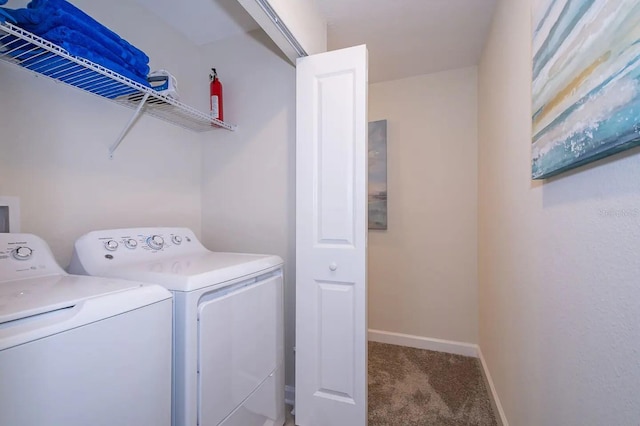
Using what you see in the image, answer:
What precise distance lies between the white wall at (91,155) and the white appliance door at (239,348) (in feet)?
2.91

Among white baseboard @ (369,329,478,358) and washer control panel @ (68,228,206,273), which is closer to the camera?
washer control panel @ (68,228,206,273)

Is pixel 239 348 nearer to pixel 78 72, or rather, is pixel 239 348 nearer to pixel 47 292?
pixel 47 292

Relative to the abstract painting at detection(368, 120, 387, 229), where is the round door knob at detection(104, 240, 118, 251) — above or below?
below

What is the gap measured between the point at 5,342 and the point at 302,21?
1709 millimetres

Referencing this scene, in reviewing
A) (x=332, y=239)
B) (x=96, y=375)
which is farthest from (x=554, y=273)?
(x=96, y=375)

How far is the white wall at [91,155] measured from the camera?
3.89 ft

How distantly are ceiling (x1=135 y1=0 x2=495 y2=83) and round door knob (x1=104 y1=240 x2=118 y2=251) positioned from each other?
1.45m

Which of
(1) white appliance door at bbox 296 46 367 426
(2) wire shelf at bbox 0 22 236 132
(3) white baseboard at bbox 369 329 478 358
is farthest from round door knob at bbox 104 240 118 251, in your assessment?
(3) white baseboard at bbox 369 329 478 358

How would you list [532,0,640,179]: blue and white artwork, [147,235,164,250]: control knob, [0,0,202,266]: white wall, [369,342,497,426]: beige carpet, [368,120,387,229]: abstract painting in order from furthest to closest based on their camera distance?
[368,120,387,229]: abstract painting, [369,342,497,426]: beige carpet, [147,235,164,250]: control knob, [0,0,202,266]: white wall, [532,0,640,179]: blue and white artwork

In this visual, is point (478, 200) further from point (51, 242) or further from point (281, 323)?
point (51, 242)

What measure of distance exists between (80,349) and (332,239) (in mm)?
1124

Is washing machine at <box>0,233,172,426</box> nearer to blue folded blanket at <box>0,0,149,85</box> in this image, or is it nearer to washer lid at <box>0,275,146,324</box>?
washer lid at <box>0,275,146,324</box>

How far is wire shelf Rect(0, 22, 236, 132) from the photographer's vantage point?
0.97m

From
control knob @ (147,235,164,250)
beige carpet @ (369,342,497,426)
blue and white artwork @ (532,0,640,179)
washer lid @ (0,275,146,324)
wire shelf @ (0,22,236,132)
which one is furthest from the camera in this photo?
beige carpet @ (369,342,497,426)
